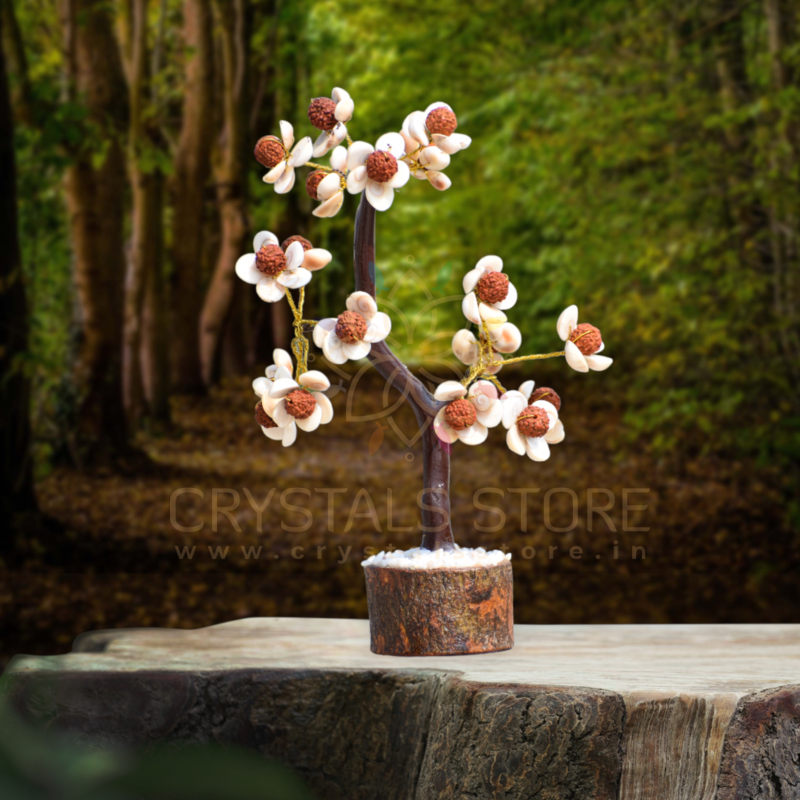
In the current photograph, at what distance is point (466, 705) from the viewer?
1.32 metres

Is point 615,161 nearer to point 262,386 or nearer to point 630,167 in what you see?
point 630,167

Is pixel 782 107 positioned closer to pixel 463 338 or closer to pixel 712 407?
pixel 712 407

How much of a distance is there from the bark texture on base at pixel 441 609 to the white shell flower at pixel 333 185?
1.87 feet

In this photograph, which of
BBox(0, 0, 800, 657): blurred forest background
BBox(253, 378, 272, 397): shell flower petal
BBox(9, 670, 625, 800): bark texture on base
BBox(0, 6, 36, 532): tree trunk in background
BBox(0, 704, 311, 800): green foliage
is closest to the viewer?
BBox(0, 704, 311, 800): green foliage

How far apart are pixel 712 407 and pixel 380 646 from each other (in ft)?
8.12

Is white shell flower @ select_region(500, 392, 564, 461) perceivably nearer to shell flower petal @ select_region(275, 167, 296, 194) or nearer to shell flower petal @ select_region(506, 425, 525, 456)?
shell flower petal @ select_region(506, 425, 525, 456)

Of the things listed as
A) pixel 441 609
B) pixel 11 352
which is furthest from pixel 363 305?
pixel 11 352

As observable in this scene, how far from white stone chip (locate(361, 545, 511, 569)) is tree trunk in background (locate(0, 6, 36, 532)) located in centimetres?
212

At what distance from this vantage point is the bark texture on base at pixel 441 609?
152 cm

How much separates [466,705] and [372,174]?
78 centimetres

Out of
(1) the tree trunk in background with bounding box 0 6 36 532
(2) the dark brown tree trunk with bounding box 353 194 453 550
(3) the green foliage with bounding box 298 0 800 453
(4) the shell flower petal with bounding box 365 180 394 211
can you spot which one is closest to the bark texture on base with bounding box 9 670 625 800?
(2) the dark brown tree trunk with bounding box 353 194 453 550

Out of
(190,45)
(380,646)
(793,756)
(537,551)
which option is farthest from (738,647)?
(190,45)

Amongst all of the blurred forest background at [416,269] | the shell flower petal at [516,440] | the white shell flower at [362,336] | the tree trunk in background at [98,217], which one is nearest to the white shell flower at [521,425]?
the shell flower petal at [516,440]

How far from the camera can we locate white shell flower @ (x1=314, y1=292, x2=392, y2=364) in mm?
1475
